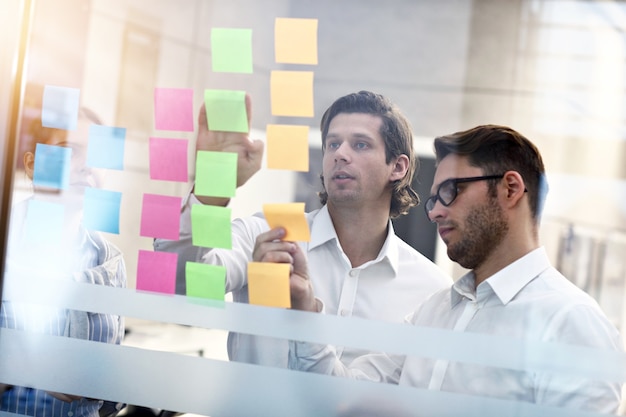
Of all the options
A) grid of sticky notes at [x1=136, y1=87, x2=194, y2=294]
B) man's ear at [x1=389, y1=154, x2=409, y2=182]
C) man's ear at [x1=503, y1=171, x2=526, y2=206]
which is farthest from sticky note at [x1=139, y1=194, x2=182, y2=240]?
man's ear at [x1=503, y1=171, x2=526, y2=206]

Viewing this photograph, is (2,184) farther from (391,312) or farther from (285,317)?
(391,312)

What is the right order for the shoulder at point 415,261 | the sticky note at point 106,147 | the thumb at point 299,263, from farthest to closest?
the sticky note at point 106,147
the thumb at point 299,263
the shoulder at point 415,261

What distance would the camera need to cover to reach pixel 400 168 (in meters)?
1.65

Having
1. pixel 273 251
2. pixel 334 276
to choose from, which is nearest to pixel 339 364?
pixel 334 276

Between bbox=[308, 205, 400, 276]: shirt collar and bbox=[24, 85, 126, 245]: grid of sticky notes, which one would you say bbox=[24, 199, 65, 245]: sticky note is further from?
bbox=[308, 205, 400, 276]: shirt collar

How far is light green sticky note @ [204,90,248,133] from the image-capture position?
1.77 meters

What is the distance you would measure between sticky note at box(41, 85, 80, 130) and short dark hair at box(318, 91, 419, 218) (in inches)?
27.6

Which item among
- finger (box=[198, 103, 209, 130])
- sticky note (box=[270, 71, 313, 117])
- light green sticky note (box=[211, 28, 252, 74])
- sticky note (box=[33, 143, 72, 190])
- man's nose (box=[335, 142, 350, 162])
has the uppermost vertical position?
light green sticky note (box=[211, 28, 252, 74])

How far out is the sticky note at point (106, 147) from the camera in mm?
1868

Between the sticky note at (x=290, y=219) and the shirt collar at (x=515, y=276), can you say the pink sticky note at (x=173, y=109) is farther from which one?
the shirt collar at (x=515, y=276)

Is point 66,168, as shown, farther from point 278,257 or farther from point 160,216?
point 278,257

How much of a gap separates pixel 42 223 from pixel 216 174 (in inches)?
21.2

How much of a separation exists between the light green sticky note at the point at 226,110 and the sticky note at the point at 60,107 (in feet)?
1.28

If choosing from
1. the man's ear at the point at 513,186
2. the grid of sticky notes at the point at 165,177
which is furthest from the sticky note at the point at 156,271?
the man's ear at the point at 513,186
